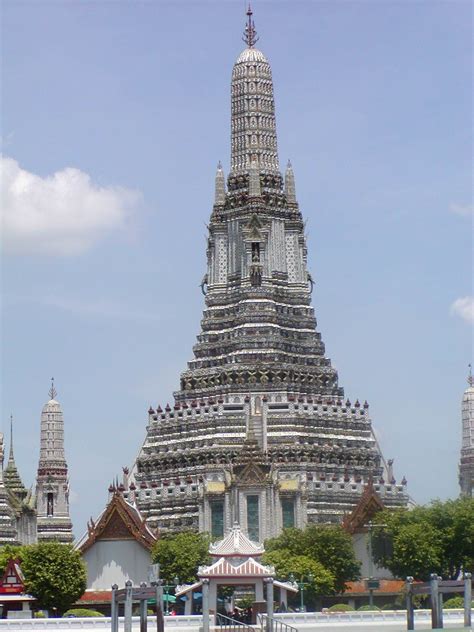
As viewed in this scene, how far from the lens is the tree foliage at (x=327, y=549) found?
108 m

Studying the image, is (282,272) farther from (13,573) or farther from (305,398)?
(13,573)

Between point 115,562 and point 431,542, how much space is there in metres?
20.6

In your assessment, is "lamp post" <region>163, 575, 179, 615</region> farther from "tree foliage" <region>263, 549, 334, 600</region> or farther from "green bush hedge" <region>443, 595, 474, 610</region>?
"green bush hedge" <region>443, 595, 474, 610</region>

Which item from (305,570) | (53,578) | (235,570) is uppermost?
(305,570)

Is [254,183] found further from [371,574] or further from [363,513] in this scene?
[371,574]

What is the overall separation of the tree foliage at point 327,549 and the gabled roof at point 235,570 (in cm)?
1731

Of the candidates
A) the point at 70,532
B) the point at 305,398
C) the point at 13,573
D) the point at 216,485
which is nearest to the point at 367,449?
the point at 305,398

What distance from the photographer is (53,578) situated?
9662 centimetres

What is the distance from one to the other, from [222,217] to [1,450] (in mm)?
22964

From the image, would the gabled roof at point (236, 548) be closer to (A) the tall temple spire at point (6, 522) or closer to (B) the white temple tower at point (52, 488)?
(A) the tall temple spire at point (6, 522)

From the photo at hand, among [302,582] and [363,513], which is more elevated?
[363,513]

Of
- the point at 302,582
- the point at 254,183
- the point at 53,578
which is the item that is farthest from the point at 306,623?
the point at 254,183

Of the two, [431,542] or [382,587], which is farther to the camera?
[382,587]

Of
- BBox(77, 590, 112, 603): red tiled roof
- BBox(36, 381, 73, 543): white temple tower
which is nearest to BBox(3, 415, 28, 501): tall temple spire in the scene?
BBox(36, 381, 73, 543): white temple tower
